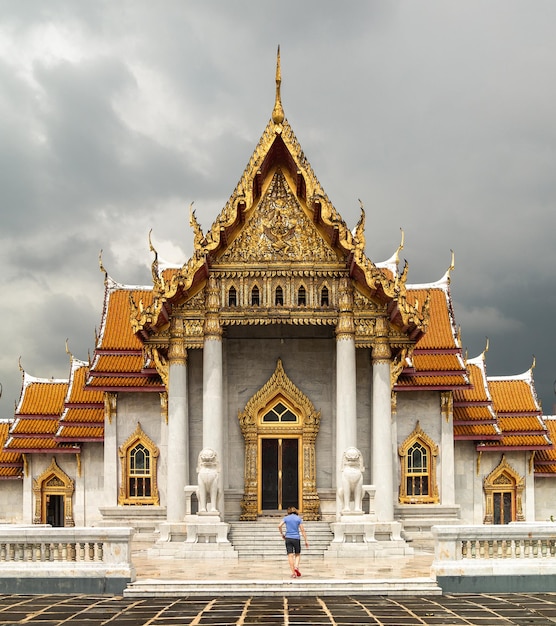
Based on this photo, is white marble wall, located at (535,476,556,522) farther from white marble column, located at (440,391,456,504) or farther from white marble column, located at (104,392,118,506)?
white marble column, located at (104,392,118,506)

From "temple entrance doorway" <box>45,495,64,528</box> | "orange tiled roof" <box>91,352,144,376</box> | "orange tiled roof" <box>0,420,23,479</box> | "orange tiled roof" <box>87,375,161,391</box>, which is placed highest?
"orange tiled roof" <box>91,352,144,376</box>

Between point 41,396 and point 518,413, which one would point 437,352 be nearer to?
point 518,413

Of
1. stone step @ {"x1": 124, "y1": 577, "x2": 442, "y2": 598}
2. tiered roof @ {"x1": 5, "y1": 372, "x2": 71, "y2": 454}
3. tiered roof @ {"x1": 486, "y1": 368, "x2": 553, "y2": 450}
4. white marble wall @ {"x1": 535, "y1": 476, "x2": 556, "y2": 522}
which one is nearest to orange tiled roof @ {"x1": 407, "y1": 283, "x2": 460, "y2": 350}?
tiered roof @ {"x1": 486, "y1": 368, "x2": 553, "y2": 450}

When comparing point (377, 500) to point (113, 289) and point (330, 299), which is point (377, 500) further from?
point (113, 289)

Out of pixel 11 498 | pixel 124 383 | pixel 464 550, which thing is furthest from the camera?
pixel 11 498

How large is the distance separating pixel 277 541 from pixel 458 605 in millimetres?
7917

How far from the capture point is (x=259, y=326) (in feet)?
78.7

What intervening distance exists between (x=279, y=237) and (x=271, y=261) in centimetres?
66

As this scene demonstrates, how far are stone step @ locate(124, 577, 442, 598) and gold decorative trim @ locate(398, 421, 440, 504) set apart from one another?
10.0 metres

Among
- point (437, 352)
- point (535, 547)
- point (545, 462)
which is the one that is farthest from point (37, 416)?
point (535, 547)

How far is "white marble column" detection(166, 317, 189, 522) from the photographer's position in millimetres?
21594

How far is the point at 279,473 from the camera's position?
23562mm

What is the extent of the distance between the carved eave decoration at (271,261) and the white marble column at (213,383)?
640 mm

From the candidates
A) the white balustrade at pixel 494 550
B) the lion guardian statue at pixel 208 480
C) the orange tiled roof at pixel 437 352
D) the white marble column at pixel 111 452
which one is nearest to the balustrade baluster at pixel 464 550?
the white balustrade at pixel 494 550
